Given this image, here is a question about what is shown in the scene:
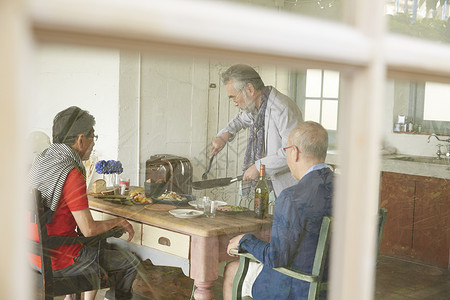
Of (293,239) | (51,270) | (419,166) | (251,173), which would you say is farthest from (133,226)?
(419,166)

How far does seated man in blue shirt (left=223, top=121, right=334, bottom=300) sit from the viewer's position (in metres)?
1.05

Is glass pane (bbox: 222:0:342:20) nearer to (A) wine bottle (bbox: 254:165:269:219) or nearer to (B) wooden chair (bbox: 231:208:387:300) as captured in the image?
(B) wooden chair (bbox: 231:208:387:300)

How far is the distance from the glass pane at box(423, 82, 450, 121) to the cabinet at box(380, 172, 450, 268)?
112mm

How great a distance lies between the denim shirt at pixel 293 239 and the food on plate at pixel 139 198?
545 mm

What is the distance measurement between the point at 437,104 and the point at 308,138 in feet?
1.40

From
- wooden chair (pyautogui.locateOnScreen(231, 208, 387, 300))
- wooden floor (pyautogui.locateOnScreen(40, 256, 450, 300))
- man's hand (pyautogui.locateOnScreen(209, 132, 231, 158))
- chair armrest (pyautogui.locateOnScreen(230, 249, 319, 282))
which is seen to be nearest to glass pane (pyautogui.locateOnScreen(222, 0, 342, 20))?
wooden chair (pyautogui.locateOnScreen(231, 208, 387, 300))

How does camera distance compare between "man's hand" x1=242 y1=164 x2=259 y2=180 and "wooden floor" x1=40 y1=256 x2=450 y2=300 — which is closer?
"wooden floor" x1=40 y1=256 x2=450 y2=300

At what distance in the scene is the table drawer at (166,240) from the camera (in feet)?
5.15

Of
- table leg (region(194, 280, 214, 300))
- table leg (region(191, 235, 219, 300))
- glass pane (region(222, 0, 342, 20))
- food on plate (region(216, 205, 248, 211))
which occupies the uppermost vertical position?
glass pane (region(222, 0, 342, 20))

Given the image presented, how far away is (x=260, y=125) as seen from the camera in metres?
1.74

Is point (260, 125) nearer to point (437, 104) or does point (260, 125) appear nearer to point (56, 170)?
point (56, 170)

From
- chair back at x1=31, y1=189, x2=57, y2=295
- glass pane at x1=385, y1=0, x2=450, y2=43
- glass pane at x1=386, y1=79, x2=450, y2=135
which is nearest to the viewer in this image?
glass pane at x1=385, y1=0, x2=450, y2=43

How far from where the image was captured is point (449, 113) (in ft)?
2.72

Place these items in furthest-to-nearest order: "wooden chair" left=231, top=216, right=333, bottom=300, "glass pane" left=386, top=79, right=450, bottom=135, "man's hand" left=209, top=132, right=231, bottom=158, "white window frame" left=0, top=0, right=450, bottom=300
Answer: "man's hand" left=209, top=132, right=231, bottom=158 < "wooden chair" left=231, top=216, right=333, bottom=300 < "glass pane" left=386, top=79, right=450, bottom=135 < "white window frame" left=0, top=0, right=450, bottom=300
